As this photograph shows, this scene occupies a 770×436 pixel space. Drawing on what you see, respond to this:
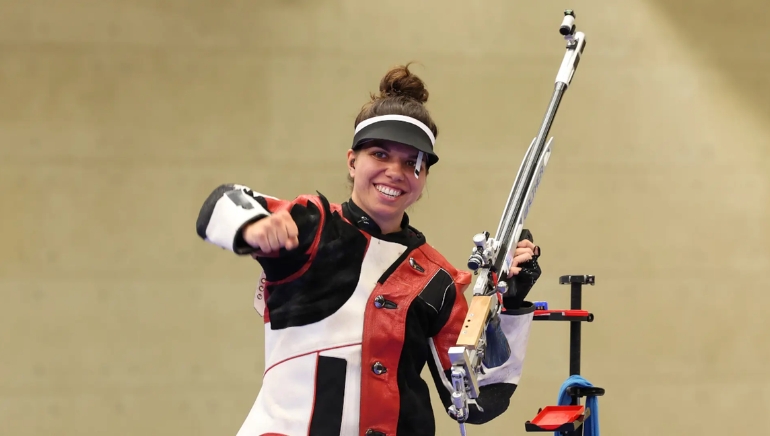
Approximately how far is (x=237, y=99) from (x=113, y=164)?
499mm

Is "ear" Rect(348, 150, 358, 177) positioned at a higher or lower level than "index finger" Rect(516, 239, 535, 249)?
higher

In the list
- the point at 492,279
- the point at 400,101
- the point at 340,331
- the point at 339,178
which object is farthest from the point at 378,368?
the point at 339,178

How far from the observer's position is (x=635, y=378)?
289cm

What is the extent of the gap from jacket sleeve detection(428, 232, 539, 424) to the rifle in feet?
0.14

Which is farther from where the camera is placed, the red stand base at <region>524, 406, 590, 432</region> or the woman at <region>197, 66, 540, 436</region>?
the red stand base at <region>524, 406, 590, 432</region>

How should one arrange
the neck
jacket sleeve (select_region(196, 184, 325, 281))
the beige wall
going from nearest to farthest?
1. jacket sleeve (select_region(196, 184, 325, 281))
2. the neck
3. the beige wall

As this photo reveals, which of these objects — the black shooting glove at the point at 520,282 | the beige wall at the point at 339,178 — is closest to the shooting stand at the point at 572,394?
the black shooting glove at the point at 520,282

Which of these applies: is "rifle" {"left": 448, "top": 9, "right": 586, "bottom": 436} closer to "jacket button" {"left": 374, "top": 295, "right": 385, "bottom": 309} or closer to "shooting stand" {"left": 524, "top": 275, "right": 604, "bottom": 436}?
"jacket button" {"left": 374, "top": 295, "right": 385, "bottom": 309}

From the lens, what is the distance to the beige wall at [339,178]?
275cm

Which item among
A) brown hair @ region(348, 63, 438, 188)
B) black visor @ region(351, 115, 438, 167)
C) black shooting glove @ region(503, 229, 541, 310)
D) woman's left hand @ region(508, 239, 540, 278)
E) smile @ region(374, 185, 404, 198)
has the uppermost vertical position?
brown hair @ region(348, 63, 438, 188)

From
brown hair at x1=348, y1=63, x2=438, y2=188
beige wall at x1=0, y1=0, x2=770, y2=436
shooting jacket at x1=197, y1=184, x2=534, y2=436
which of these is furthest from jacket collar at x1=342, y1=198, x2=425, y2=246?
beige wall at x1=0, y1=0, x2=770, y2=436

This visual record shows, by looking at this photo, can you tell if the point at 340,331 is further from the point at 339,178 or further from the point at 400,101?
the point at 339,178

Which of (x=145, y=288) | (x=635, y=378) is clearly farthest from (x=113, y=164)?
(x=635, y=378)

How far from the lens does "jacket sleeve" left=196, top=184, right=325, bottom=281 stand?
3.53 feet
